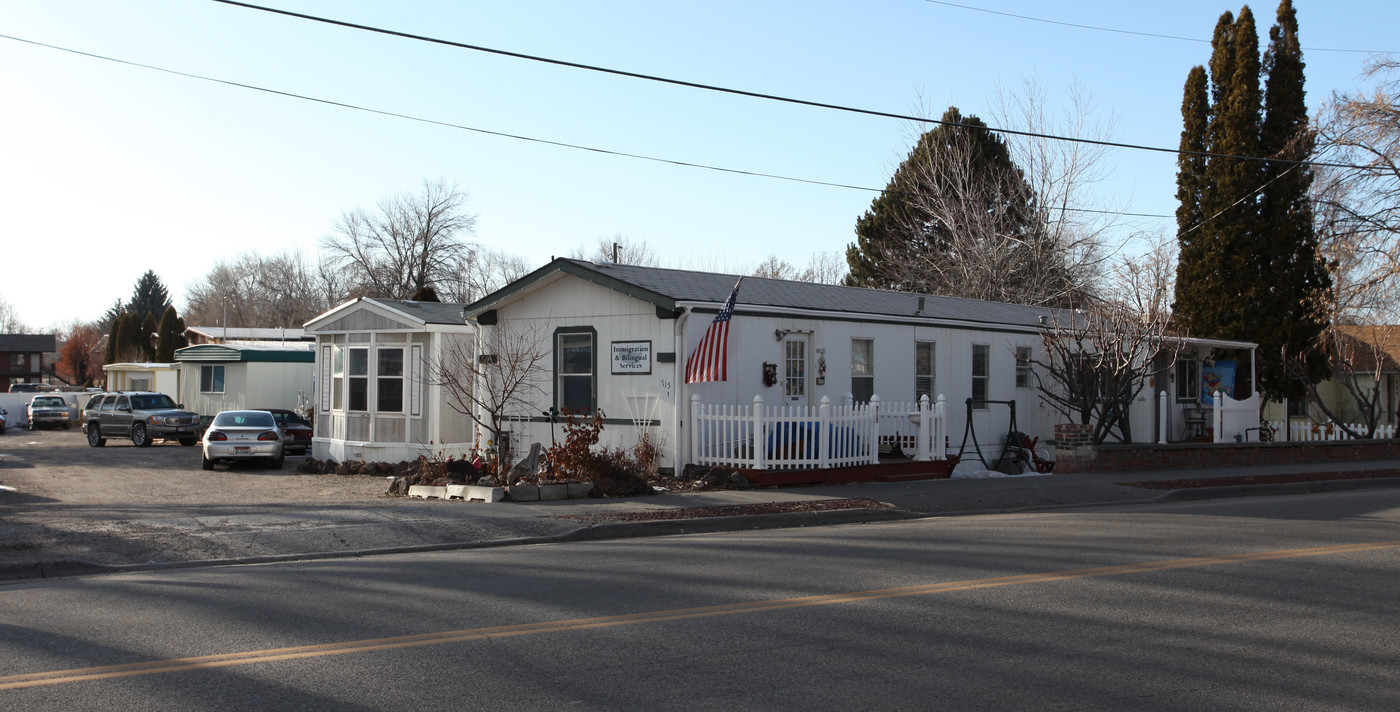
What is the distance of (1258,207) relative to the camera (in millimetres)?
29500

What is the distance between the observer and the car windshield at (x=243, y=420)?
77.0ft

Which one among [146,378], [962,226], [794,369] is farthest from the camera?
[146,378]

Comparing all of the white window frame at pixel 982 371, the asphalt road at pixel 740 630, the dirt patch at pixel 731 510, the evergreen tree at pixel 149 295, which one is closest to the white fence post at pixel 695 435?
the dirt patch at pixel 731 510

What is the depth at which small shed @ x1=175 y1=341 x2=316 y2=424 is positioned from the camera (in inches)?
1379

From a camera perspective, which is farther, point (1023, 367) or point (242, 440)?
point (242, 440)

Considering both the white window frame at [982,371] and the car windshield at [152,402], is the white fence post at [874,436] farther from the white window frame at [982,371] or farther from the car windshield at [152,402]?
the car windshield at [152,402]

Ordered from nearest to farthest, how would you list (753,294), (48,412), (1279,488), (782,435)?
(782,435)
(1279,488)
(753,294)
(48,412)

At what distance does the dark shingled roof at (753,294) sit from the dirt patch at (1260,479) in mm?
5291

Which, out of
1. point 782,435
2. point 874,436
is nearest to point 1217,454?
point 874,436

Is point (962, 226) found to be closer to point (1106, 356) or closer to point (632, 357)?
point (1106, 356)

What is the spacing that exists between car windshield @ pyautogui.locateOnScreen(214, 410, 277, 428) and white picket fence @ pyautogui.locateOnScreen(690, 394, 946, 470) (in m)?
12.1

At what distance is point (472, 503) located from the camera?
48.1 ft

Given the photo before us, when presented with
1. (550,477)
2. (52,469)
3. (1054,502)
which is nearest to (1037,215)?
(1054,502)

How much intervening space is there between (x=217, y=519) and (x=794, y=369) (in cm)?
977
